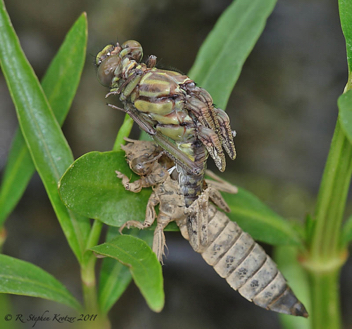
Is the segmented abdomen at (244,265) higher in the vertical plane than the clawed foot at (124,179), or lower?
lower

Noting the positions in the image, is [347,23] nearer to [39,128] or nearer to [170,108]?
[170,108]

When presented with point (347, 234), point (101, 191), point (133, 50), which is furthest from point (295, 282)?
point (133, 50)

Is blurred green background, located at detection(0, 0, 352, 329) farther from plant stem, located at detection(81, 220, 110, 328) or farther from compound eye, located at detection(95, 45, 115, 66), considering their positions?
compound eye, located at detection(95, 45, 115, 66)

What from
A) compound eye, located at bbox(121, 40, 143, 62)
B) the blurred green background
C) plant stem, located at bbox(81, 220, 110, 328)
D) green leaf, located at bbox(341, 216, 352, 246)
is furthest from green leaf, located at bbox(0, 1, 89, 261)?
green leaf, located at bbox(341, 216, 352, 246)

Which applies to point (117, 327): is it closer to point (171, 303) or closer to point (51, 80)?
point (171, 303)

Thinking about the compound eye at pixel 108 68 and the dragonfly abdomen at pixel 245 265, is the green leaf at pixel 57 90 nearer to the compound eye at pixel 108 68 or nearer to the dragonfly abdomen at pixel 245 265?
the compound eye at pixel 108 68

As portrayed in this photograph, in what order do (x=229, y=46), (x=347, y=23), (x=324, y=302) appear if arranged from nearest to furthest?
1. (x=347, y=23)
2. (x=229, y=46)
3. (x=324, y=302)

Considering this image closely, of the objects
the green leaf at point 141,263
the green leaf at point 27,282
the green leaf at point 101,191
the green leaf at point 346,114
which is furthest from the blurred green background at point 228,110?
the green leaf at point 346,114
